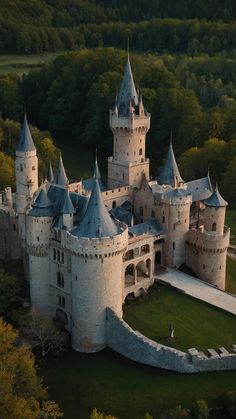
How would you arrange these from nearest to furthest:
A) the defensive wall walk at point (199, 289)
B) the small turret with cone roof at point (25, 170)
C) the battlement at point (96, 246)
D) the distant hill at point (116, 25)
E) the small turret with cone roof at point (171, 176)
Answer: the battlement at point (96, 246)
the defensive wall walk at point (199, 289)
the small turret with cone roof at point (25, 170)
the small turret with cone roof at point (171, 176)
the distant hill at point (116, 25)

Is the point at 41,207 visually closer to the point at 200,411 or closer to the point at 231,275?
the point at 200,411

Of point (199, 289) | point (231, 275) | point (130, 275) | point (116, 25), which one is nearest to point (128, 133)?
point (130, 275)

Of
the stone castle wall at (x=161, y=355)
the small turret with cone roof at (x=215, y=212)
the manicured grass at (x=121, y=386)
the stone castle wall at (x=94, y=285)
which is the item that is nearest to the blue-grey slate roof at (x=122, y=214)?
the small turret with cone roof at (x=215, y=212)

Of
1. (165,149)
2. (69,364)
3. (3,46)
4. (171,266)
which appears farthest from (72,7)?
(69,364)

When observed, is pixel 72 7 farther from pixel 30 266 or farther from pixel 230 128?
pixel 30 266

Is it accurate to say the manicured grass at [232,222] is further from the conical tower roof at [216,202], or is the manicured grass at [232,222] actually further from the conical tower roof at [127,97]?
the conical tower roof at [127,97]

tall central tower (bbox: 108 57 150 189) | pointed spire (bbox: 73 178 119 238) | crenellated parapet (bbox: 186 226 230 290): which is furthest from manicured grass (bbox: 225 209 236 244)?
pointed spire (bbox: 73 178 119 238)

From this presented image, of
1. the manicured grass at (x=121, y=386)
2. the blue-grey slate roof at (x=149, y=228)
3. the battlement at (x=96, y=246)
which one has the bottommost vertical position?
the manicured grass at (x=121, y=386)

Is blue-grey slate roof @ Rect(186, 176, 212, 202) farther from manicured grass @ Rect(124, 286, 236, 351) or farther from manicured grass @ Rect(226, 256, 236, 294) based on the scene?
manicured grass @ Rect(124, 286, 236, 351)
